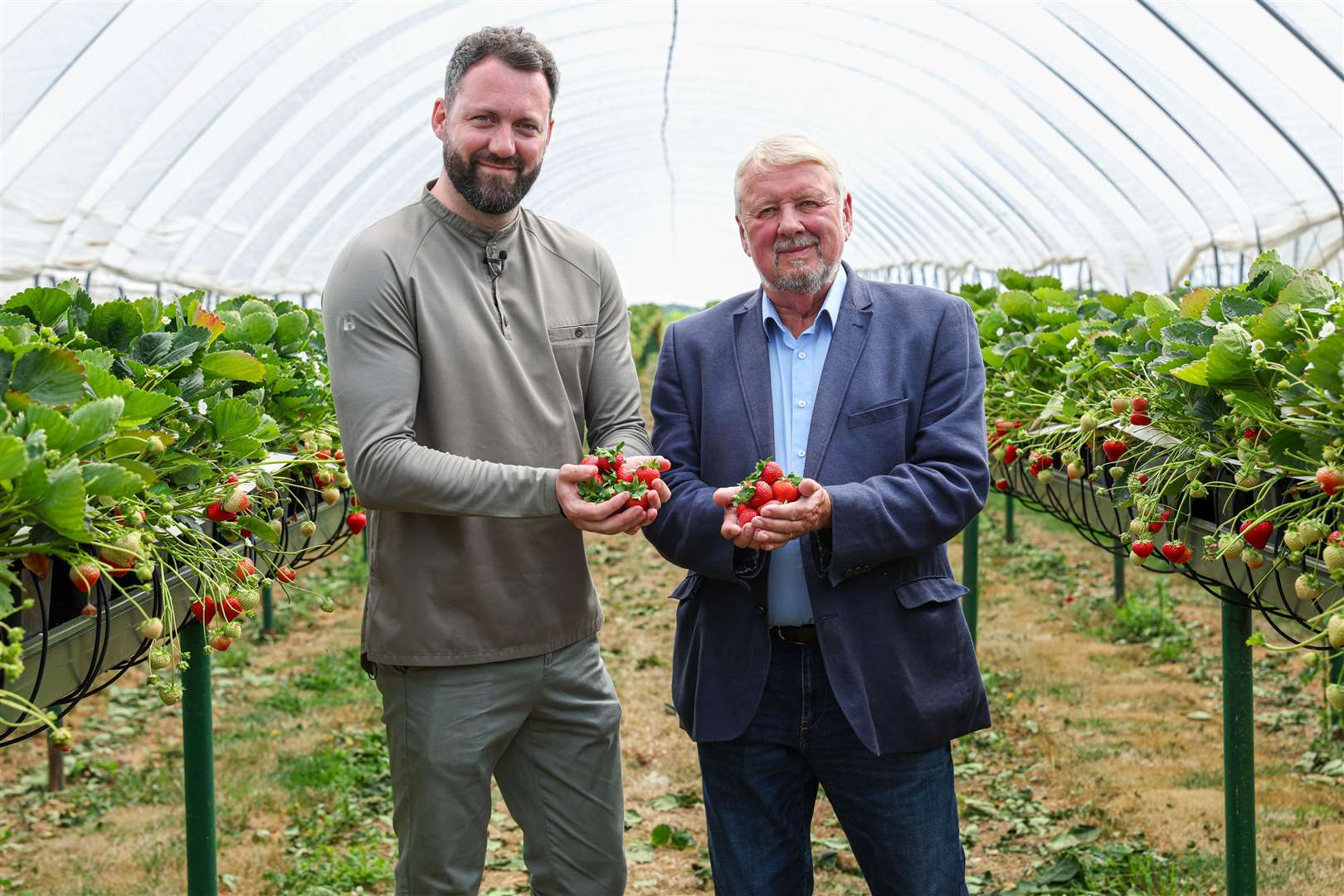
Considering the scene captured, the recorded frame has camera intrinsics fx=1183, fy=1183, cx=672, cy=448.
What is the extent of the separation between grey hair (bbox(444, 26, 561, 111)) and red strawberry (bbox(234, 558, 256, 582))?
951 millimetres

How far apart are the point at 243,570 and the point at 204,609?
0.32 ft

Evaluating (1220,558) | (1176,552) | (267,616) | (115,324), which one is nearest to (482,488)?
(115,324)

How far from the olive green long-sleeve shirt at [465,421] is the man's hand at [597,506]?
0.16ft

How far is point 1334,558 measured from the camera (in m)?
1.62

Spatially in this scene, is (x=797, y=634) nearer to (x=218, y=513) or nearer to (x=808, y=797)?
(x=808, y=797)

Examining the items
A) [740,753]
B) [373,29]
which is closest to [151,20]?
[373,29]

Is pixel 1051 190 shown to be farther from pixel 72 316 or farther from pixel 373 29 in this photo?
pixel 72 316

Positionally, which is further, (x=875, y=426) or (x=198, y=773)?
(x=198, y=773)

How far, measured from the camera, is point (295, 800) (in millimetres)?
4426

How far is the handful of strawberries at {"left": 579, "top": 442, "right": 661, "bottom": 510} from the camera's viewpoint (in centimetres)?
210

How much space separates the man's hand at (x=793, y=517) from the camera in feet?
6.65

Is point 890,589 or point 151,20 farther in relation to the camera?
point 151,20

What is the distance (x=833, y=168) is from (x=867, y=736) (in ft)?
3.48

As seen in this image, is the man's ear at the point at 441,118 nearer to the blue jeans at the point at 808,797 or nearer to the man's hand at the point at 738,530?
the man's hand at the point at 738,530
